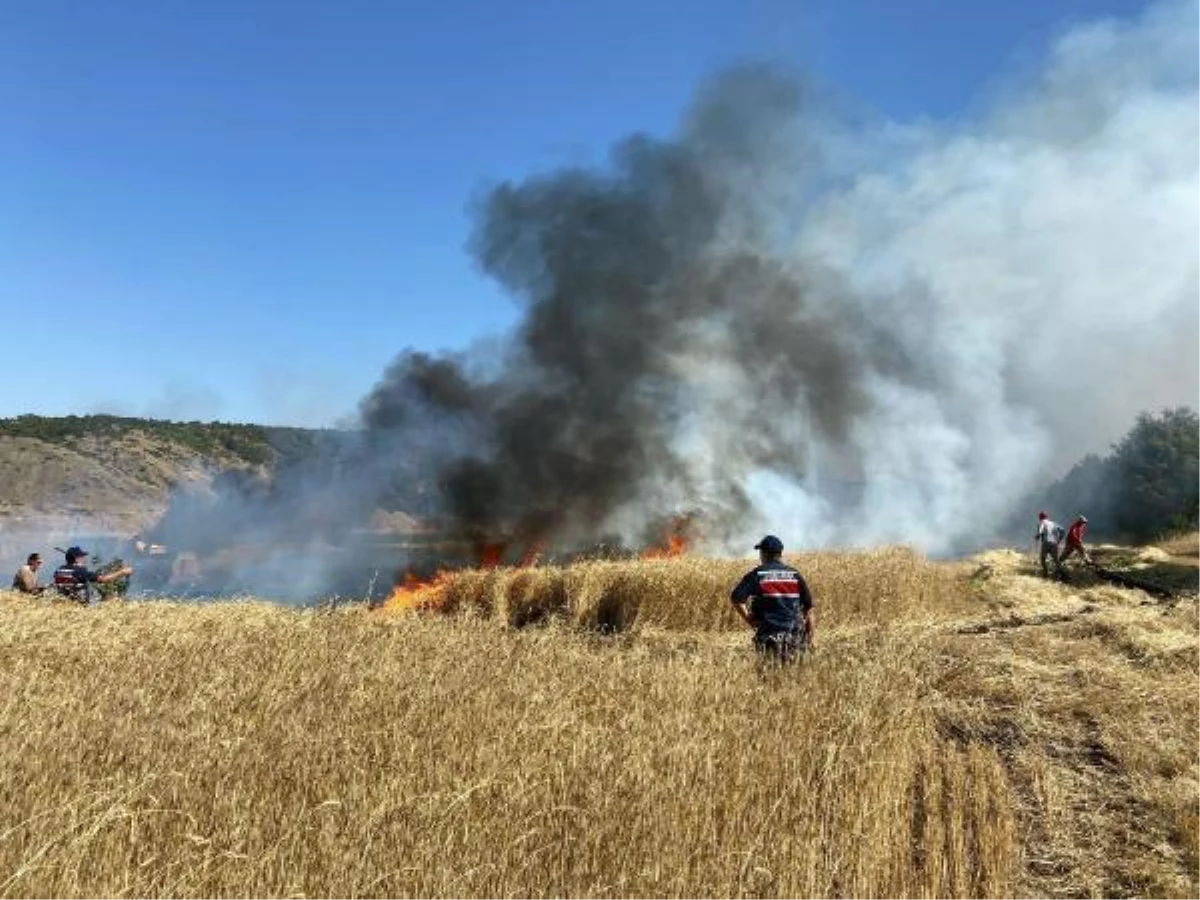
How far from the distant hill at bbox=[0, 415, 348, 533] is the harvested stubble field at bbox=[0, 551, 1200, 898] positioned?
162 feet

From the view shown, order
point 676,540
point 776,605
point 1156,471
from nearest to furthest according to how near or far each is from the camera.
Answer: point 776,605 → point 676,540 → point 1156,471

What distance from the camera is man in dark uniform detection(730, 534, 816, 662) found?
892 cm

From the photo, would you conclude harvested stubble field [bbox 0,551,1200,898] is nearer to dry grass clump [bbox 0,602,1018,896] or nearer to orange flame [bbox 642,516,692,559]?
dry grass clump [bbox 0,602,1018,896]

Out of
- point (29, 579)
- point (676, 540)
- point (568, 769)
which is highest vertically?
point (676, 540)

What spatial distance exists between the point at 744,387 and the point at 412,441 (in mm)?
15387

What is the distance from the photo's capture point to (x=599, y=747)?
5.07 metres

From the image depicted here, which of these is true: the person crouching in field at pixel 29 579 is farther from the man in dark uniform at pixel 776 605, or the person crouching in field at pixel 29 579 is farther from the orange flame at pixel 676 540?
the orange flame at pixel 676 540

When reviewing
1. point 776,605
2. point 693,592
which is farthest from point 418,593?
point 776,605

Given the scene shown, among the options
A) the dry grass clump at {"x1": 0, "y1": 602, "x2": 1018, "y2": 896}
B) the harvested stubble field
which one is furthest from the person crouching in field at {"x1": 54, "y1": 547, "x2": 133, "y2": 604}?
the dry grass clump at {"x1": 0, "y1": 602, "x2": 1018, "y2": 896}

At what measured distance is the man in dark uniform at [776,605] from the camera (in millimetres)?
8922

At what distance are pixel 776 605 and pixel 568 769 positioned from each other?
4.66m

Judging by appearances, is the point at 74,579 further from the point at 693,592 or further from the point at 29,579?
the point at 693,592

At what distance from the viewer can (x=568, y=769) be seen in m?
4.80

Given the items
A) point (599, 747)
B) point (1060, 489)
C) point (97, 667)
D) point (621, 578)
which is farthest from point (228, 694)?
point (1060, 489)
